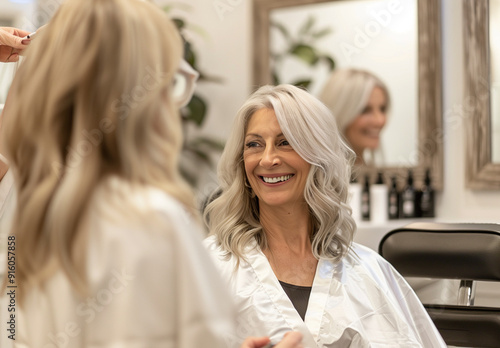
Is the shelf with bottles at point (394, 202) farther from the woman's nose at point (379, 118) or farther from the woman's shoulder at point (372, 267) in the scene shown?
the woman's shoulder at point (372, 267)

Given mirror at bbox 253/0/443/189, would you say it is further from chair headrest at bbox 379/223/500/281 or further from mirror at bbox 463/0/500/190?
chair headrest at bbox 379/223/500/281

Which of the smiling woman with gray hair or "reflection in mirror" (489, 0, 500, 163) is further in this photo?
"reflection in mirror" (489, 0, 500, 163)

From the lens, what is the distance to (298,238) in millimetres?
1946

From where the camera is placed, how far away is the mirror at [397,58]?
3314mm

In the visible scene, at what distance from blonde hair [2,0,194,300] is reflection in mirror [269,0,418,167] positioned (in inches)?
109

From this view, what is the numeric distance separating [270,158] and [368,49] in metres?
1.91

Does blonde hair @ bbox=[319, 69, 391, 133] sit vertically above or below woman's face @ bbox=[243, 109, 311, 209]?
above

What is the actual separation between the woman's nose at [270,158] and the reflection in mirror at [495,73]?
1.73 meters

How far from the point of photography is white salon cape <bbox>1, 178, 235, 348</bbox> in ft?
2.49

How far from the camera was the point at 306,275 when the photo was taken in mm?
1860

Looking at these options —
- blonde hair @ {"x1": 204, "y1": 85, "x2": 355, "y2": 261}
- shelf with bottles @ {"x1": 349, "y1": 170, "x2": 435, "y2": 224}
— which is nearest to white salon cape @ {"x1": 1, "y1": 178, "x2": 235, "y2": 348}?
blonde hair @ {"x1": 204, "y1": 85, "x2": 355, "y2": 261}

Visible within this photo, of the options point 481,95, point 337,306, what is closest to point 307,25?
point 481,95

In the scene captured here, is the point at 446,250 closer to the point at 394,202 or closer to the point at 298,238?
the point at 298,238

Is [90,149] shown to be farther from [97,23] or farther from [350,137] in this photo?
[350,137]
